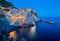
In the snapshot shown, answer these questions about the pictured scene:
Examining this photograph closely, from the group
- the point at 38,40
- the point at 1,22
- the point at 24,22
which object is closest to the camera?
the point at 1,22

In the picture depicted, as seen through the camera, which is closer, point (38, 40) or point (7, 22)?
point (7, 22)

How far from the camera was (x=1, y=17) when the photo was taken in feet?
61.6

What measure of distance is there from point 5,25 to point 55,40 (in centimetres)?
1359

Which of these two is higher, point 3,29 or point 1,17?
point 1,17

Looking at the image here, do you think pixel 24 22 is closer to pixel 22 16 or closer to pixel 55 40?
pixel 22 16

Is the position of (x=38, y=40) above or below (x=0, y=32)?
below

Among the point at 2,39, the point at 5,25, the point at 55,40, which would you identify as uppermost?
the point at 5,25

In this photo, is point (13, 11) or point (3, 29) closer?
point (3, 29)

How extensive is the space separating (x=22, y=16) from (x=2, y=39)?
124ft

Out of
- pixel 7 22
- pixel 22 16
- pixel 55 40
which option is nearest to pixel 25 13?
pixel 22 16

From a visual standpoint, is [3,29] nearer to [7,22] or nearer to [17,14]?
[7,22]

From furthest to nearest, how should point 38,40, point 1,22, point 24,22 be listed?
point 24,22, point 38,40, point 1,22

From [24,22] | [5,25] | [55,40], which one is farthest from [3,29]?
[24,22]

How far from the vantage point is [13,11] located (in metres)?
54.3
